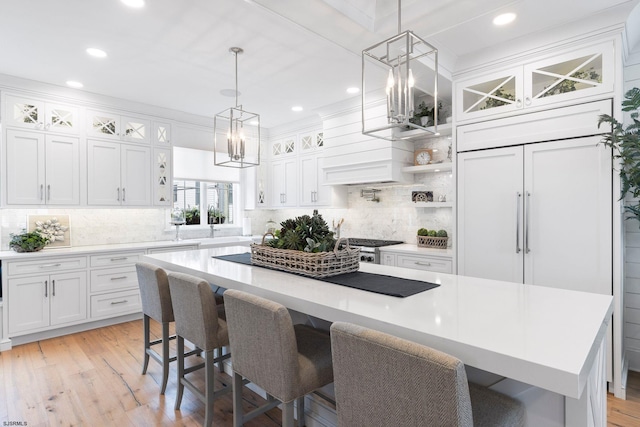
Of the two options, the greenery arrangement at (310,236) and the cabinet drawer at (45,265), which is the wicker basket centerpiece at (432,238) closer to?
the greenery arrangement at (310,236)

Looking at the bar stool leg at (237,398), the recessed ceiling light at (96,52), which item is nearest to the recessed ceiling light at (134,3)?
the recessed ceiling light at (96,52)

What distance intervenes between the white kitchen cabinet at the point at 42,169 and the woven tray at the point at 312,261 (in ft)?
9.89

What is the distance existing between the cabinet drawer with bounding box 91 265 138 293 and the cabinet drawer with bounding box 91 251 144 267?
67 millimetres

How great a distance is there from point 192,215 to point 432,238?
3563 millimetres

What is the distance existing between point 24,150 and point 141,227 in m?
1.54

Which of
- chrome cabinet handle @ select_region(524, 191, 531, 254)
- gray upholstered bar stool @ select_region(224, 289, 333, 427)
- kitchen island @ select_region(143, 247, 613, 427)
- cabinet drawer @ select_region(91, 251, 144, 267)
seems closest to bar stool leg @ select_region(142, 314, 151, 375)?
kitchen island @ select_region(143, 247, 613, 427)

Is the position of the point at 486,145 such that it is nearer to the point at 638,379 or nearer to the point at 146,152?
the point at 638,379

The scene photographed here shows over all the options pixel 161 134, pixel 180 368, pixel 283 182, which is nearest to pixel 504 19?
pixel 180 368

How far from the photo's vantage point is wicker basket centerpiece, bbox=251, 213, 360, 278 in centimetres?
199

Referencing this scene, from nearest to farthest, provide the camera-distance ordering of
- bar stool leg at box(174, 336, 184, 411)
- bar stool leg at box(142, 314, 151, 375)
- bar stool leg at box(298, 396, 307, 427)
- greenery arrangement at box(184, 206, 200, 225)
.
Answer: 1. bar stool leg at box(298, 396, 307, 427)
2. bar stool leg at box(174, 336, 184, 411)
3. bar stool leg at box(142, 314, 151, 375)
4. greenery arrangement at box(184, 206, 200, 225)

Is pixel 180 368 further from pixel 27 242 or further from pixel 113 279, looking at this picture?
pixel 27 242

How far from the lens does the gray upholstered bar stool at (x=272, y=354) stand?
4.66 feet

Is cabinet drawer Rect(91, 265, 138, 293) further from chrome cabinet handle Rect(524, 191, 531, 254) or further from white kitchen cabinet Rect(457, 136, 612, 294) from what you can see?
chrome cabinet handle Rect(524, 191, 531, 254)

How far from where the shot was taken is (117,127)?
4418mm
